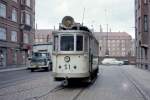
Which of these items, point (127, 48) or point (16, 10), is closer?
point (16, 10)

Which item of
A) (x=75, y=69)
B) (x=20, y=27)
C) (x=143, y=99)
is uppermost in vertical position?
(x=20, y=27)

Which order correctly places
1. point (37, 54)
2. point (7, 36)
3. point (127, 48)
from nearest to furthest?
point (37, 54)
point (7, 36)
point (127, 48)

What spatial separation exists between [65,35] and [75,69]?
177cm

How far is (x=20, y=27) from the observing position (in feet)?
184

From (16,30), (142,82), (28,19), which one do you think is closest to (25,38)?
(28,19)

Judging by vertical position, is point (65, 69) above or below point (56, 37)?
below

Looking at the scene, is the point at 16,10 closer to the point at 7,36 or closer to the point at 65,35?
the point at 7,36

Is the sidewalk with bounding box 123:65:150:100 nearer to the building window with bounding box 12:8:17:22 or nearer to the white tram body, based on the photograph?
the white tram body

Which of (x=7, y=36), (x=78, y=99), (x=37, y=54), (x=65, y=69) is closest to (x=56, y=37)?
(x=65, y=69)

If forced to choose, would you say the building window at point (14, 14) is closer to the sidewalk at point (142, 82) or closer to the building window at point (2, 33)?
the building window at point (2, 33)

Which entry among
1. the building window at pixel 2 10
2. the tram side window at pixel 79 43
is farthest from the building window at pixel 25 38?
the tram side window at pixel 79 43

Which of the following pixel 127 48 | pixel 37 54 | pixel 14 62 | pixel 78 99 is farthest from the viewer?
pixel 127 48

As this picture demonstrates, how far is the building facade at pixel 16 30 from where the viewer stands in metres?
48.5

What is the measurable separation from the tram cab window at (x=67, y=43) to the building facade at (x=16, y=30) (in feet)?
102
